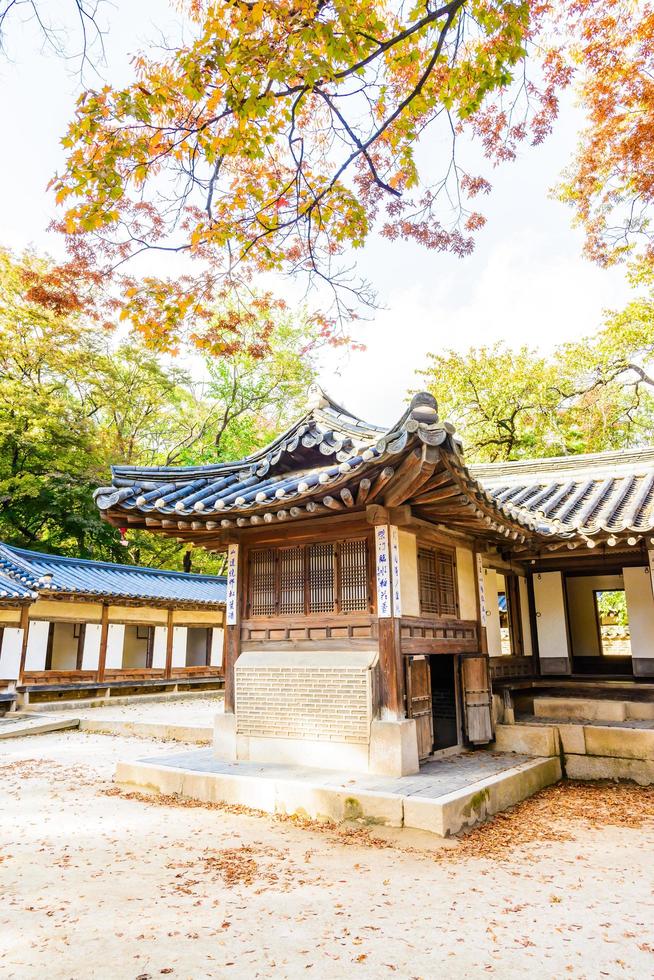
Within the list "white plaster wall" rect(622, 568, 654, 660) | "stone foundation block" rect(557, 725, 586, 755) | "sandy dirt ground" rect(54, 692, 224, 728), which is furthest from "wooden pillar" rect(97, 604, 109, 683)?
"white plaster wall" rect(622, 568, 654, 660)

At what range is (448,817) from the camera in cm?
631

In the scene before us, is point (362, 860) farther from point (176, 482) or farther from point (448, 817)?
point (176, 482)

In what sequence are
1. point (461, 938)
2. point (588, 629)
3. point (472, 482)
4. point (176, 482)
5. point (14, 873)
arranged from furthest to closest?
point (588, 629), point (176, 482), point (472, 482), point (14, 873), point (461, 938)

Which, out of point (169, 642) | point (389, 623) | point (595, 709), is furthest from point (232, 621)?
point (169, 642)

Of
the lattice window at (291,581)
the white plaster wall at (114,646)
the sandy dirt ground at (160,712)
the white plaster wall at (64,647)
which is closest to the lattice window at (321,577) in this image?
the lattice window at (291,581)

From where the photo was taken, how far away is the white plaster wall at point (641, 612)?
36.2 ft

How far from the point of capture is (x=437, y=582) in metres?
9.46

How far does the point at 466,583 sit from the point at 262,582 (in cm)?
341

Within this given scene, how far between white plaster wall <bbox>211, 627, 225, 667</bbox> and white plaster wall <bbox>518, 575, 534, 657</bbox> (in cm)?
1565

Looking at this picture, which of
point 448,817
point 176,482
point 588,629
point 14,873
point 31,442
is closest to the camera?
point 14,873

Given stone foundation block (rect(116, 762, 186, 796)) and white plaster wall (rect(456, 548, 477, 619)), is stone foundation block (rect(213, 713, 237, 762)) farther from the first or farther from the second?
white plaster wall (rect(456, 548, 477, 619))

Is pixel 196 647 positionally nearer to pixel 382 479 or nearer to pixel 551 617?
pixel 551 617

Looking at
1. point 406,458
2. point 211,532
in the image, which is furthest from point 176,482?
point 406,458

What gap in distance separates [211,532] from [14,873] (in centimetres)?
524
